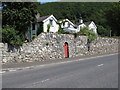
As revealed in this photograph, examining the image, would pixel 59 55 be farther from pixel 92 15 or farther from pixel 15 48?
pixel 92 15

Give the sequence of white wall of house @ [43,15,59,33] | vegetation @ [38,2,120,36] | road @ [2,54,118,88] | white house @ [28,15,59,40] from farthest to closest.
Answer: vegetation @ [38,2,120,36] < white wall of house @ [43,15,59,33] < white house @ [28,15,59,40] < road @ [2,54,118,88]

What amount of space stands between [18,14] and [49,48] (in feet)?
16.8

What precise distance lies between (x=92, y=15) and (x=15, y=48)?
240ft

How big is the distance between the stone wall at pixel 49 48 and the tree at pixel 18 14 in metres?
2.12

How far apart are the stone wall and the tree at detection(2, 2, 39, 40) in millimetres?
2125

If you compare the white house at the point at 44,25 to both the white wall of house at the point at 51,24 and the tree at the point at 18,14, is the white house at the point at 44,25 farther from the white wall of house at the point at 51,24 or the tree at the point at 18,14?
the tree at the point at 18,14

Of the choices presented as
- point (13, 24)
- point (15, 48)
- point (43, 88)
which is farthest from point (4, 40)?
point (43, 88)

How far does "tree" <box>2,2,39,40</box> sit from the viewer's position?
52.6 feet

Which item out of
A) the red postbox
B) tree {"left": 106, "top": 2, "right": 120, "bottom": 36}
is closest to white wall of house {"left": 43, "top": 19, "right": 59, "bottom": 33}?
tree {"left": 106, "top": 2, "right": 120, "bottom": 36}

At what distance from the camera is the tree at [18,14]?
16.0 meters

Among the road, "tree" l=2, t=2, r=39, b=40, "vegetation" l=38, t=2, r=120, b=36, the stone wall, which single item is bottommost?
the road

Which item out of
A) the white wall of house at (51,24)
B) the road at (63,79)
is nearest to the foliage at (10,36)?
the road at (63,79)

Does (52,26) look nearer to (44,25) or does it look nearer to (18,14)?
(44,25)

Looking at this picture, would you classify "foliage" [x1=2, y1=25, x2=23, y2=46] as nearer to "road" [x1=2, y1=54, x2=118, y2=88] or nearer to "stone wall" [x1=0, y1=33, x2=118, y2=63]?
"stone wall" [x1=0, y1=33, x2=118, y2=63]
